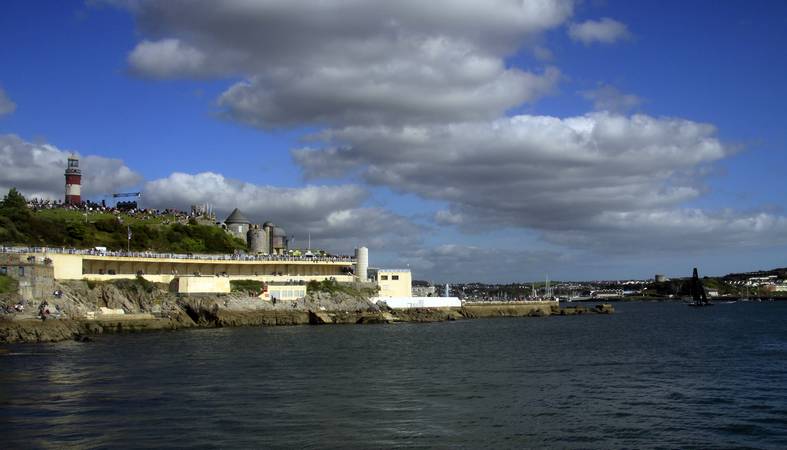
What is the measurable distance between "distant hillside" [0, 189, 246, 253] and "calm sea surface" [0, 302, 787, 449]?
34.6 metres

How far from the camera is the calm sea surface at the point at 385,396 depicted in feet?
74.0

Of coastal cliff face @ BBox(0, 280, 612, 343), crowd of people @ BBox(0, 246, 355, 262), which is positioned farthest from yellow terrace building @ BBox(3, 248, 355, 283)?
coastal cliff face @ BBox(0, 280, 612, 343)

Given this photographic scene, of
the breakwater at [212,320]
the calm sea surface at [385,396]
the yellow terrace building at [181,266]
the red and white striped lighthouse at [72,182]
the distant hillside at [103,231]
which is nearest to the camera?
the calm sea surface at [385,396]

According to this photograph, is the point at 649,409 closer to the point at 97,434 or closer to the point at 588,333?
the point at 97,434

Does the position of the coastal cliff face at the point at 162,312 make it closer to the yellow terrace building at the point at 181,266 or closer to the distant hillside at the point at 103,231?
the yellow terrace building at the point at 181,266

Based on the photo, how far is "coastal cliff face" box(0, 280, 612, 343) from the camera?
5350cm

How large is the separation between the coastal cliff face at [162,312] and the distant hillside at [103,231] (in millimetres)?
14223

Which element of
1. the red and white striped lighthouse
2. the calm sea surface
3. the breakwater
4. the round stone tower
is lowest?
the calm sea surface

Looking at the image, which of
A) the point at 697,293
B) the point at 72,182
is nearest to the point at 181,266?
the point at 72,182

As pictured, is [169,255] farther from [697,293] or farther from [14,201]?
[697,293]

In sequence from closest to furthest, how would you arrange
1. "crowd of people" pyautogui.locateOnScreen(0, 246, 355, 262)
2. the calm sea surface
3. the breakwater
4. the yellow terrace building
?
the calm sea surface → the breakwater → "crowd of people" pyautogui.locateOnScreen(0, 246, 355, 262) → the yellow terrace building

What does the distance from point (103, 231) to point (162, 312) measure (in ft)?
90.4

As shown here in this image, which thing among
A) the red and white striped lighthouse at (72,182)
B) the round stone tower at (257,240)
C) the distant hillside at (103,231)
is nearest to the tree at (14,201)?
the distant hillside at (103,231)

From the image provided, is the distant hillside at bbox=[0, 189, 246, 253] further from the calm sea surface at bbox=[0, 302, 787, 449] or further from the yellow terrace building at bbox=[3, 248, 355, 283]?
the calm sea surface at bbox=[0, 302, 787, 449]
